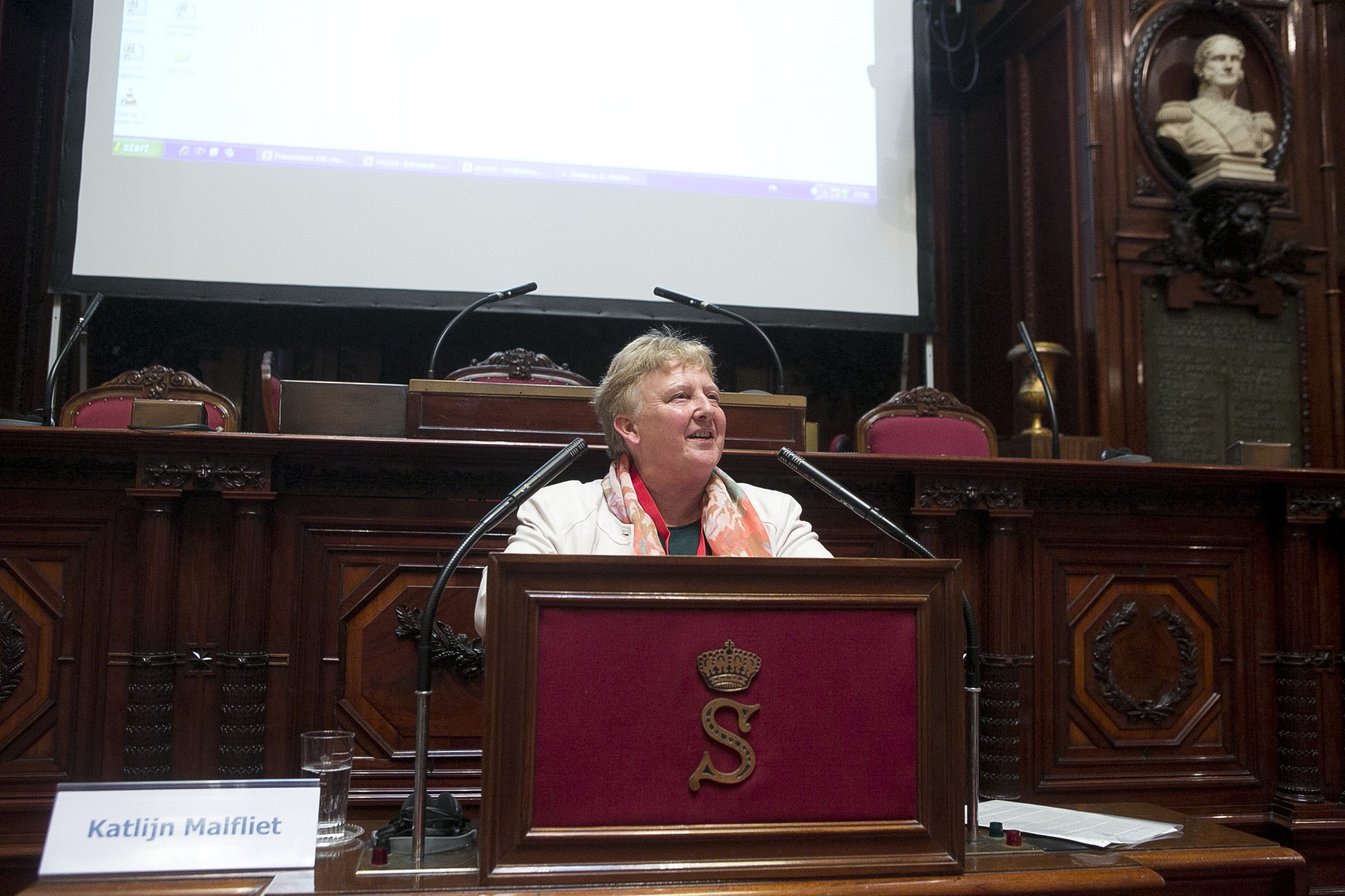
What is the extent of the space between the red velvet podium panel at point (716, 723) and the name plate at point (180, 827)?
0.84 feet

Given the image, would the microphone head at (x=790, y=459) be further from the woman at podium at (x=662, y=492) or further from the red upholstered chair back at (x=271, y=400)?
the red upholstered chair back at (x=271, y=400)

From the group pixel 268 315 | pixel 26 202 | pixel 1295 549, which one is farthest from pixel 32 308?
pixel 1295 549

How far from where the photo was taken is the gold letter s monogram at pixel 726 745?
1.35 m

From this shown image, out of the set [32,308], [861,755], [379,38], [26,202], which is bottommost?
[861,755]

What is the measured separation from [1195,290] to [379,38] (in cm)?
324

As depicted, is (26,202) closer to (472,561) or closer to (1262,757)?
(472,561)

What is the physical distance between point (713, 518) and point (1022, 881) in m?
0.87

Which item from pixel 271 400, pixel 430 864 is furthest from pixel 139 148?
pixel 430 864

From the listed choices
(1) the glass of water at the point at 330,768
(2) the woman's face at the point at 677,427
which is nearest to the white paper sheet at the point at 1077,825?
(2) the woman's face at the point at 677,427

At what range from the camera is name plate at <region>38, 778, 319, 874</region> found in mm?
1260

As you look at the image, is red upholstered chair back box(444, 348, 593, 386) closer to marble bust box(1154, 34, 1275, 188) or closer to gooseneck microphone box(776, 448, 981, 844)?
gooseneck microphone box(776, 448, 981, 844)

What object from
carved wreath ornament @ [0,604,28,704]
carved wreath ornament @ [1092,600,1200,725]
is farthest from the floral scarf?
carved wreath ornament @ [0,604,28,704]

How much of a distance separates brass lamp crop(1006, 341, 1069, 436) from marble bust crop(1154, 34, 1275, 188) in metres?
0.92

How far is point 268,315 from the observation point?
414cm
